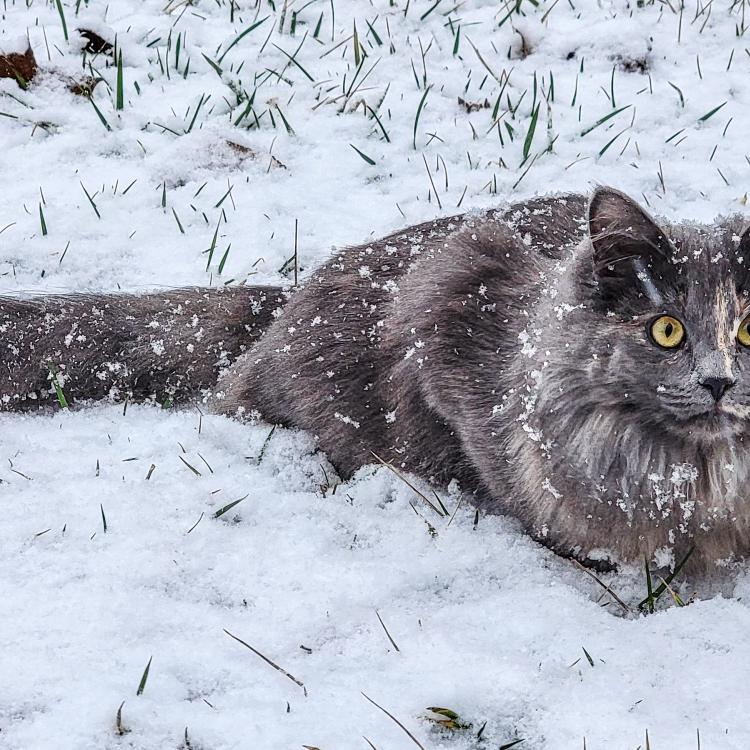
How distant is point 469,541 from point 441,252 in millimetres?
1057

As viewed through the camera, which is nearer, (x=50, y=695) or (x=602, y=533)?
(x=50, y=695)

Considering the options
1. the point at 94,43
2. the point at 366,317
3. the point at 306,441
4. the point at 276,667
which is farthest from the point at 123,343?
the point at 94,43

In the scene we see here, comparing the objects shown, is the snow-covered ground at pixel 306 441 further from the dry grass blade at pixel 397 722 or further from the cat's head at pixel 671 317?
the cat's head at pixel 671 317

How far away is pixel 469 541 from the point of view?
278cm

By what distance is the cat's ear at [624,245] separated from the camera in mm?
2463

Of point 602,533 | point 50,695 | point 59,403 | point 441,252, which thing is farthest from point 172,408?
point 602,533

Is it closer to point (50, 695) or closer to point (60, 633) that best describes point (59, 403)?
point (60, 633)

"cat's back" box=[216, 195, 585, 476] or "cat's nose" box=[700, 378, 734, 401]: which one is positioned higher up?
"cat's nose" box=[700, 378, 734, 401]

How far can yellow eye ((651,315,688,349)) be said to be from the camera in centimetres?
241

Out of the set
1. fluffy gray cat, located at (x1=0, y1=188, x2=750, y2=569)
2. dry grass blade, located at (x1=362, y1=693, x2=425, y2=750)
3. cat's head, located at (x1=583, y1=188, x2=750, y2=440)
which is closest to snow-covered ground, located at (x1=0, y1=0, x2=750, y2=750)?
dry grass blade, located at (x1=362, y1=693, x2=425, y2=750)

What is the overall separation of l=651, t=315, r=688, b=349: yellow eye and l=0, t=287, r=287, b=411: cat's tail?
61.3 inches

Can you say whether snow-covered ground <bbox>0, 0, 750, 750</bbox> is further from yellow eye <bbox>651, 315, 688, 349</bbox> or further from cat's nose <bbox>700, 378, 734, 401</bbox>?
yellow eye <bbox>651, 315, 688, 349</bbox>

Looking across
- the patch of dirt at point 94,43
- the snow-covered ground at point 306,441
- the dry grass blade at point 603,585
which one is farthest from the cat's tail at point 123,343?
the patch of dirt at point 94,43

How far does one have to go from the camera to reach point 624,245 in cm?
250
